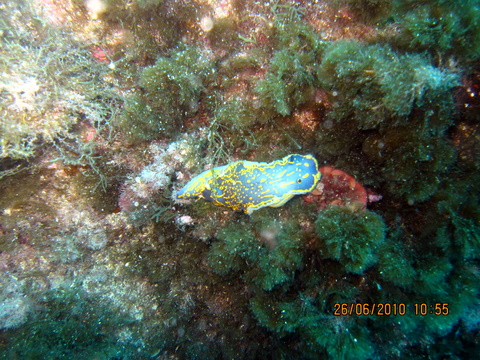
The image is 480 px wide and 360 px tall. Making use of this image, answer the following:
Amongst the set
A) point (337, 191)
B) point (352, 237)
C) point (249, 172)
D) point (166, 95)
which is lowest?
point (352, 237)

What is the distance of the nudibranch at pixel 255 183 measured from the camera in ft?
10.8

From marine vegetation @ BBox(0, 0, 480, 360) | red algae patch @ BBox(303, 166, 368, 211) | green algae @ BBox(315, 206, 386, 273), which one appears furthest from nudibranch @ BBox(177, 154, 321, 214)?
green algae @ BBox(315, 206, 386, 273)

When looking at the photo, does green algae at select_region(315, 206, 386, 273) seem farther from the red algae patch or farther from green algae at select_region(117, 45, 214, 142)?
green algae at select_region(117, 45, 214, 142)

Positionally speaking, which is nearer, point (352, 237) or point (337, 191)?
point (352, 237)

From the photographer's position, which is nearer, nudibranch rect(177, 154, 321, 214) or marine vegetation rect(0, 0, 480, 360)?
marine vegetation rect(0, 0, 480, 360)

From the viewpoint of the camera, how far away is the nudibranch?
10.8 feet

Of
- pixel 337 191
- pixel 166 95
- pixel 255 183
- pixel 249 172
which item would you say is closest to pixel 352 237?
pixel 337 191

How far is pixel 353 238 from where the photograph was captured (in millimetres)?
2973

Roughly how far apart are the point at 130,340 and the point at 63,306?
1392 millimetres

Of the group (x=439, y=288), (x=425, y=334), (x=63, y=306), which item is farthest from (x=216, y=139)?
(x=425, y=334)

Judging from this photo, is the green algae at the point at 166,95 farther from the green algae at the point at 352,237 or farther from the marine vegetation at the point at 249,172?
the green algae at the point at 352,237

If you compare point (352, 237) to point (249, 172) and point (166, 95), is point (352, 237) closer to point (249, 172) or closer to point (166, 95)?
point (249, 172)

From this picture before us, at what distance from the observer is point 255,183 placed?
3.38 meters

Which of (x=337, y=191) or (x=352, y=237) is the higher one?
(x=337, y=191)
